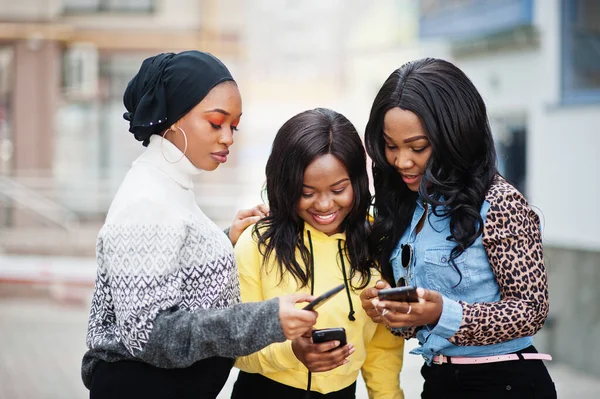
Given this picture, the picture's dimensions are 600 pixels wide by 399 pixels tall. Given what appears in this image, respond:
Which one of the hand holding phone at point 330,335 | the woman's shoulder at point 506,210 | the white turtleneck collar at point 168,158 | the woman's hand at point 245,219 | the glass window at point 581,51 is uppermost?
the glass window at point 581,51

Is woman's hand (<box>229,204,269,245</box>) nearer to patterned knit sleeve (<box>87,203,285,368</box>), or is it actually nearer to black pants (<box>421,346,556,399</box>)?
patterned knit sleeve (<box>87,203,285,368</box>)

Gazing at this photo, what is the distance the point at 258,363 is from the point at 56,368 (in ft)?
16.2

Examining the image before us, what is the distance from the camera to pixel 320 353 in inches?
89.7

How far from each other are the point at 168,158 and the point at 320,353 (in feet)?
2.26

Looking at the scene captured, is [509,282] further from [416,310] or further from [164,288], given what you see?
[164,288]

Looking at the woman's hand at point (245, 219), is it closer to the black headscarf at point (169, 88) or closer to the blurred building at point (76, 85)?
the black headscarf at point (169, 88)

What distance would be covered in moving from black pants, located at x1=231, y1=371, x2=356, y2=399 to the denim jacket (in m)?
0.39

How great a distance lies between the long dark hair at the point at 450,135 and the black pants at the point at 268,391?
24.4 inches

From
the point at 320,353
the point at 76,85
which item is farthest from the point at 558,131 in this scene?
the point at 76,85

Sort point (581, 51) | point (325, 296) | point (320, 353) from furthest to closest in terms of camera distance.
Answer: point (581, 51), point (320, 353), point (325, 296)

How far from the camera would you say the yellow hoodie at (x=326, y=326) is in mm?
2535

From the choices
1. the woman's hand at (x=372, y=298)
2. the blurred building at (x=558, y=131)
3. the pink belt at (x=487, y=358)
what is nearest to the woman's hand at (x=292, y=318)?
the woman's hand at (x=372, y=298)

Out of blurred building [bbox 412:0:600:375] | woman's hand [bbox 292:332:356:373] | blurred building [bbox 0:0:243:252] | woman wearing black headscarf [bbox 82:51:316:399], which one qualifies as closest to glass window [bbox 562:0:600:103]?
blurred building [bbox 412:0:600:375]

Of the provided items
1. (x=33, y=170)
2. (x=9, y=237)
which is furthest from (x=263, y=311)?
(x=33, y=170)
